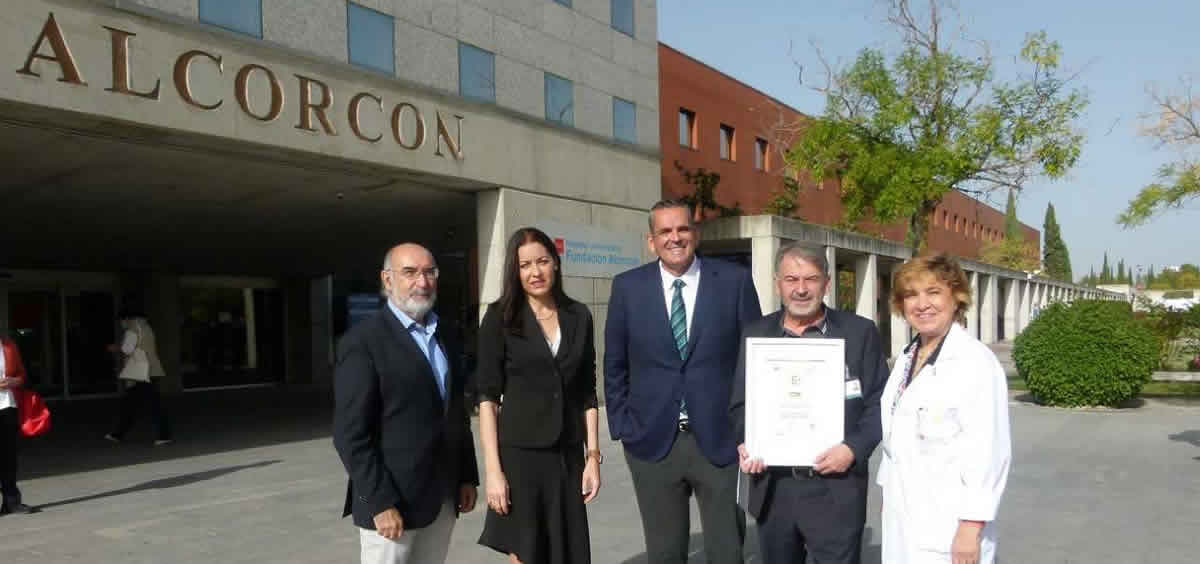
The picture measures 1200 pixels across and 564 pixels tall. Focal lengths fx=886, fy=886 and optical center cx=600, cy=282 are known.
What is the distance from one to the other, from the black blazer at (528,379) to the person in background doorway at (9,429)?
5746 millimetres

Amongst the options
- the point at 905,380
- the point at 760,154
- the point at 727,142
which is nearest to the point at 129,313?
the point at 905,380

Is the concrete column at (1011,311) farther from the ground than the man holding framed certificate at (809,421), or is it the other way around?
the man holding framed certificate at (809,421)

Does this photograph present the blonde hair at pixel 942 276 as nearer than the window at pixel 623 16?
Yes

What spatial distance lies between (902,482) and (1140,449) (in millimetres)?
8604

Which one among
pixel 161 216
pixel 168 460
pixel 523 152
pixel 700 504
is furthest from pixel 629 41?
pixel 700 504

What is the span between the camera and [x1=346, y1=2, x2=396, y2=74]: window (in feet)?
36.7

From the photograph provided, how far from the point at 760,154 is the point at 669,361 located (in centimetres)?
2796

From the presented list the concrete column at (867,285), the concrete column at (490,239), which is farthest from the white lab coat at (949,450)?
the concrete column at (867,285)

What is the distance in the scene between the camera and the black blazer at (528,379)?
3660 mm

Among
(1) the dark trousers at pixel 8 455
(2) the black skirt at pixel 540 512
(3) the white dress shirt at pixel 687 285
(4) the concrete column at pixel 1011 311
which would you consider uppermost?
(3) the white dress shirt at pixel 687 285

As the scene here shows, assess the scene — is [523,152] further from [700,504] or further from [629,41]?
[700,504]

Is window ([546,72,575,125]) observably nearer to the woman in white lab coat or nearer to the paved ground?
the paved ground

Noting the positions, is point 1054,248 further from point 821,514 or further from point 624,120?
point 821,514

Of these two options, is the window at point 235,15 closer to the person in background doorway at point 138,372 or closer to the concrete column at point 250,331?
the person in background doorway at point 138,372
